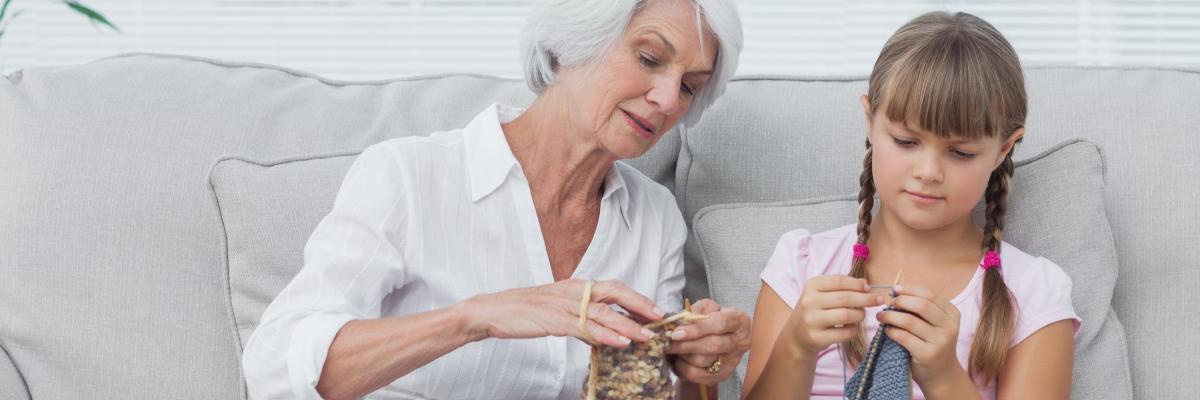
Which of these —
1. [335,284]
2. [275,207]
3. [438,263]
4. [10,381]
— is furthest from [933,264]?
[10,381]

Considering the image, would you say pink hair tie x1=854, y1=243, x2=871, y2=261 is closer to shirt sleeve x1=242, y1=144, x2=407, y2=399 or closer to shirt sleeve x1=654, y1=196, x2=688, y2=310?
shirt sleeve x1=654, y1=196, x2=688, y2=310

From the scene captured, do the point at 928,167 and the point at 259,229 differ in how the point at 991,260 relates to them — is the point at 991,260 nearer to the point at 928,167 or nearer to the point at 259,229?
the point at 928,167

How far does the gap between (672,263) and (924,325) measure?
48 centimetres

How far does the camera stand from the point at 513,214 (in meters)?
1.56

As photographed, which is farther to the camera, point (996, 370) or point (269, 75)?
point (269, 75)

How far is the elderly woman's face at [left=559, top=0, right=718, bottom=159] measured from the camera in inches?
59.7

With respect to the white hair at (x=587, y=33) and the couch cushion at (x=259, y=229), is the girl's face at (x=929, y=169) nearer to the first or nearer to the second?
the white hair at (x=587, y=33)

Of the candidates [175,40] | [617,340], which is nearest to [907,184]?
[617,340]

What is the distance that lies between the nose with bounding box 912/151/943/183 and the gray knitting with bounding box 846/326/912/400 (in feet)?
0.72

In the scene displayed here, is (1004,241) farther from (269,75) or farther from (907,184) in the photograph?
(269,75)

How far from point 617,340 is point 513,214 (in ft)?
1.38

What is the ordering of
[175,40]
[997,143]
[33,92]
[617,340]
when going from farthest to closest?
[175,40] → [33,92] → [997,143] → [617,340]

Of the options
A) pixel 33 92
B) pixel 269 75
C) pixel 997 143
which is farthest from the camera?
pixel 269 75

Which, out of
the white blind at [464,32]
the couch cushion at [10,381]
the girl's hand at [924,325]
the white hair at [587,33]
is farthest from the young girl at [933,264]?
the white blind at [464,32]
